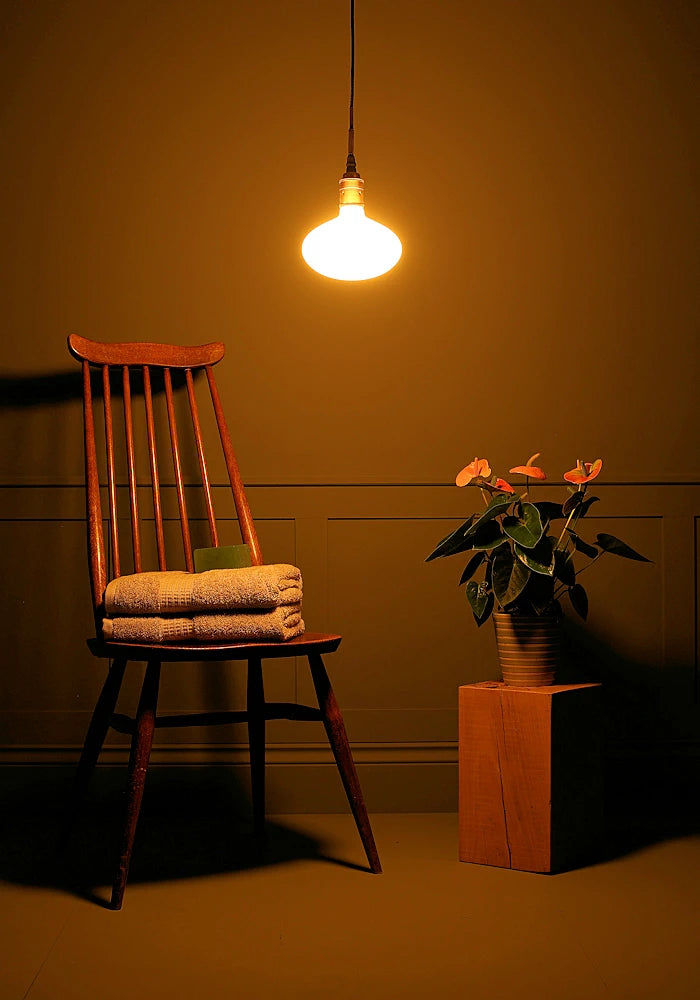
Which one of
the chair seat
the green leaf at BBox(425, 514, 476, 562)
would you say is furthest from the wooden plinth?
the chair seat

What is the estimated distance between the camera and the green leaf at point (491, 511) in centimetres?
176

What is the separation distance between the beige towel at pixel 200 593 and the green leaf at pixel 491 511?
1.28ft

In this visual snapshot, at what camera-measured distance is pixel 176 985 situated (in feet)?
4.07

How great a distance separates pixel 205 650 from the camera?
5.05ft

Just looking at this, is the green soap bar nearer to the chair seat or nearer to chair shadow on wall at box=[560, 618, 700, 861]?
the chair seat

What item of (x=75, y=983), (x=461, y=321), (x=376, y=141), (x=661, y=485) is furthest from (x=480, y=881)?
(x=376, y=141)

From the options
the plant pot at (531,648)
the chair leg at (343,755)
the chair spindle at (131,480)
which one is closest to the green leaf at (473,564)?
the plant pot at (531,648)

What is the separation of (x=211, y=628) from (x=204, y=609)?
1.4 inches

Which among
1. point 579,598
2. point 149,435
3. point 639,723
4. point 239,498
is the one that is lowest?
point 639,723

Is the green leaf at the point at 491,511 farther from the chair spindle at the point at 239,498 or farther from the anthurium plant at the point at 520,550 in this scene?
the chair spindle at the point at 239,498

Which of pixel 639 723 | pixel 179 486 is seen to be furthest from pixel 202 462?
pixel 639 723

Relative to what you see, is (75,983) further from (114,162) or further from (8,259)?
(114,162)

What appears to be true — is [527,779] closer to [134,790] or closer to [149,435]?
[134,790]

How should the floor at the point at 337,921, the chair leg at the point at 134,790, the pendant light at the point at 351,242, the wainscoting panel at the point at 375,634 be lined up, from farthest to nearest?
the wainscoting panel at the point at 375,634 < the pendant light at the point at 351,242 < the chair leg at the point at 134,790 < the floor at the point at 337,921
